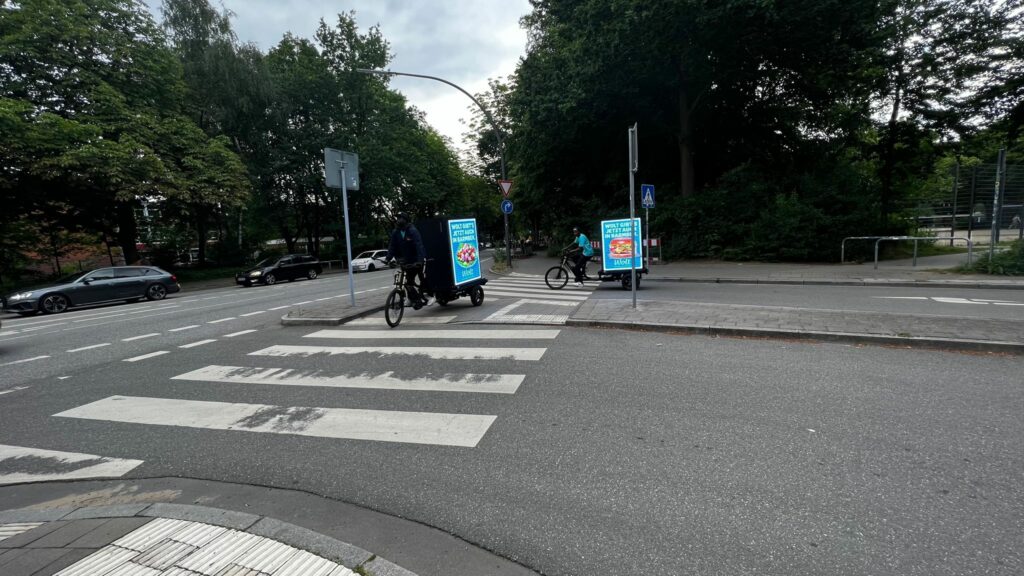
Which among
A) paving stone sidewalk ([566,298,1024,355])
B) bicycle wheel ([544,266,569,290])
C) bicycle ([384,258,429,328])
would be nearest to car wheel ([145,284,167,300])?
bicycle ([384,258,429,328])

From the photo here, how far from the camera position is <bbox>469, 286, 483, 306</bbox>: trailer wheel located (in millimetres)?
9797

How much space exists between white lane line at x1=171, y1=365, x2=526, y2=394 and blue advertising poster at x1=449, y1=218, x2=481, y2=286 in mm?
4127

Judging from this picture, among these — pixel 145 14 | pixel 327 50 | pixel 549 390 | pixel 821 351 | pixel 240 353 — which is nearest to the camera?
pixel 549 390

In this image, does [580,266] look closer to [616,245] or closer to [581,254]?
[581,254]

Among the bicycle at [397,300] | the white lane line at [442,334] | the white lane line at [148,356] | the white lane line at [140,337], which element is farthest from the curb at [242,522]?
the white lane line at [140,337]

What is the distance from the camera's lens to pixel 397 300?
319 inches

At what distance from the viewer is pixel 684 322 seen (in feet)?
22.7

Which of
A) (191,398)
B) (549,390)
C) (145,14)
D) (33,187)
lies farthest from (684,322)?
(145,14)

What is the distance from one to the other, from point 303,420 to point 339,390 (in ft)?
2.36

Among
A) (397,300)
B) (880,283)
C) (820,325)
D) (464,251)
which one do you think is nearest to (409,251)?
(397,300)

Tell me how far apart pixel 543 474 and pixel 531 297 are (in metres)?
8.21

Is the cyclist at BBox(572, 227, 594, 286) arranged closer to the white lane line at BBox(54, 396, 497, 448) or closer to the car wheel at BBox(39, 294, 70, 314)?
the white lane line at BBox(54, 396, 497, 448)

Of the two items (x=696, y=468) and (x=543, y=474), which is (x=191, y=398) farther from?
(x=696, y=468)

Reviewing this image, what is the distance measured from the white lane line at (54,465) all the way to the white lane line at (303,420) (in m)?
0.60
